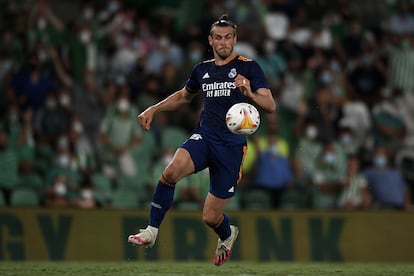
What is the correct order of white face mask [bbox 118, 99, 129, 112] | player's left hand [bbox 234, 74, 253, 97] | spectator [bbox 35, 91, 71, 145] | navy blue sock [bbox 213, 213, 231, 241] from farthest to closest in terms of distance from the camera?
white face mask [bbox 118, 99, 129, 112] → spectator [bbox 35, 91, 71, 145] → navy blue sock [bbox 213, 213, 231, 241] → player's left hand [bbox 234, 74, 253, 97]

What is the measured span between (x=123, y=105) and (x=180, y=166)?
22.3 ft

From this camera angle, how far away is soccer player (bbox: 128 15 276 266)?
10.0 metres

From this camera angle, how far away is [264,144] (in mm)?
16516

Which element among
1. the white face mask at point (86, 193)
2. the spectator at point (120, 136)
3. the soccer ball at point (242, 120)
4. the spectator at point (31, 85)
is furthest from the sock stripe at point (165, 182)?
the spectator at point (31, 85)

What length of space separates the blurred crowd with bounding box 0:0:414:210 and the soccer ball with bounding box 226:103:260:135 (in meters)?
6.24

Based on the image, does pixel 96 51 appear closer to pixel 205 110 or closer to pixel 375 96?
pixel 375 96

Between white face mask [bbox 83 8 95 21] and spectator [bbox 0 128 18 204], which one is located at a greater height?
white face mask [bbox 83 8 95 21]

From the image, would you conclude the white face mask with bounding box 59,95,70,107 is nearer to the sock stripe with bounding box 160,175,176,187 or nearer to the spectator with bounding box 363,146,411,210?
the spectator with bounding box 363,146,411,210

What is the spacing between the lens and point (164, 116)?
664 inches

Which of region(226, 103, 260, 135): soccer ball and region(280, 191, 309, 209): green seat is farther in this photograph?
region(280, 191, 309, 209): green seat

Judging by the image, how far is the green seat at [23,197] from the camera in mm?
15438

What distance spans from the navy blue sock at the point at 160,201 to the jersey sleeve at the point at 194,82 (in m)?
1.03

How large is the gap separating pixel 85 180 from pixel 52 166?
571mm

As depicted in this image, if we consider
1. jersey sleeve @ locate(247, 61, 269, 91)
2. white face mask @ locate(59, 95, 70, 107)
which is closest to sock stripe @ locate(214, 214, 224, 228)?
jersey sleeve @ locate(247, 61, 269, 91)
